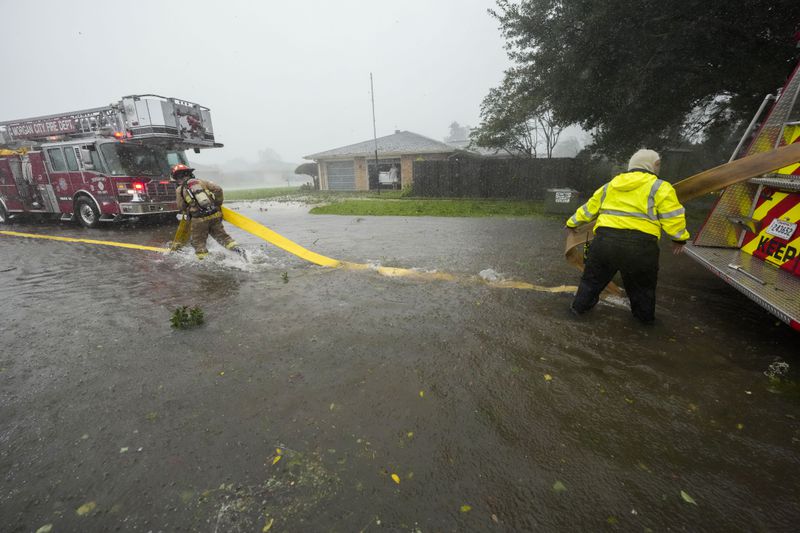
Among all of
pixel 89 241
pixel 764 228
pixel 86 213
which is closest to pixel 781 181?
pixel 764 228

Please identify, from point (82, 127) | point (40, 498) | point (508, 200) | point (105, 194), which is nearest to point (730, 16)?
point (508, 200)

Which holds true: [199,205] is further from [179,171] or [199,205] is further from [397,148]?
[397,148]

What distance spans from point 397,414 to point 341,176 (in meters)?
26.9

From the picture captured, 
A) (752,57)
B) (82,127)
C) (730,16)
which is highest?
(730,16)

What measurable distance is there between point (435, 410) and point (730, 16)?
11.7 meters

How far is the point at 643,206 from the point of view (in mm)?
3268

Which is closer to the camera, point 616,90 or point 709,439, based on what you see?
point 709,439

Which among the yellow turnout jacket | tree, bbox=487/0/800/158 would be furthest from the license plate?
tree, bbox=487/0/800/158

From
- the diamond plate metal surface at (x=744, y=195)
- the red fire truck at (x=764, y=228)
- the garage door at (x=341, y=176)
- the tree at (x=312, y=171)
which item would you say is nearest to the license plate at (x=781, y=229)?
the red fire truck at (x=764, y=228)

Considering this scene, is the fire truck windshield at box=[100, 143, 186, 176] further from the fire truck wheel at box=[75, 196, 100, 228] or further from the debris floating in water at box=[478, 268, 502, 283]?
the debris floating in water at box=[478, 268, 502, 283]

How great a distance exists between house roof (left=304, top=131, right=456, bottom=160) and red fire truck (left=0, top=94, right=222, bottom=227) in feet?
51.9

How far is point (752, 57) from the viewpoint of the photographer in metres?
8.86

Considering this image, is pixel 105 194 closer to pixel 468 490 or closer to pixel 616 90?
pixel 468 490

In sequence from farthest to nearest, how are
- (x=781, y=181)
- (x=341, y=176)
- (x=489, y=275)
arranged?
(x=341, y=176) < (x=489, y=275) < (x=781, y=181)
